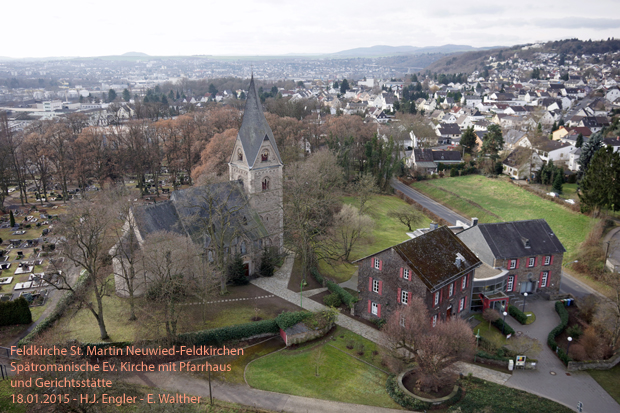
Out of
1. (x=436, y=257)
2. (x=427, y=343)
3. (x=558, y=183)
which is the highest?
(x=436, y=257)

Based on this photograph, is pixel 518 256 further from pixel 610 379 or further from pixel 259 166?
pixel 259 166

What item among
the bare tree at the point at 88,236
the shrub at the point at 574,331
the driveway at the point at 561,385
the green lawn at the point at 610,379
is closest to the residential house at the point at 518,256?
the shrub at the point at 574,331

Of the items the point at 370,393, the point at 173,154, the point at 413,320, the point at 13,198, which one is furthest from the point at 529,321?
the point at 13,198

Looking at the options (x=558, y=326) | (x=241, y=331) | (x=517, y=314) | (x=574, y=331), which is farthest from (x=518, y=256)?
(x=241, y=331)

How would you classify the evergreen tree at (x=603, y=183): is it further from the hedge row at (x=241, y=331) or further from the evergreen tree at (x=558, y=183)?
the hedge row at (x=241, y=331)

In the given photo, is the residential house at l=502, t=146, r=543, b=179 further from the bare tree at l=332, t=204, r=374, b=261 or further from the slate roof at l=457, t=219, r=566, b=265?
the bare tree at l=332, t=204, r=374, b=261
